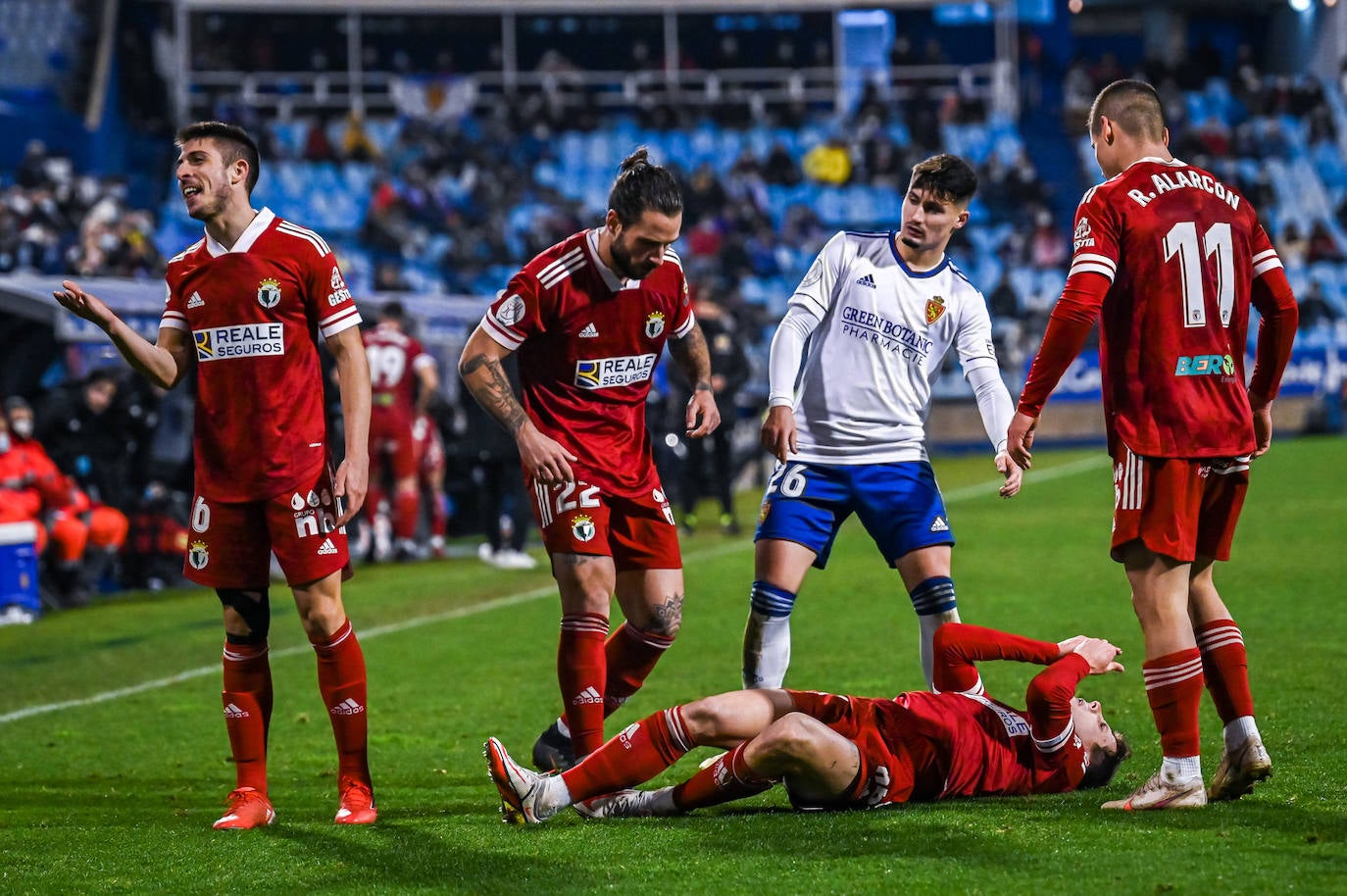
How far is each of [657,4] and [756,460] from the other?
17.0 m

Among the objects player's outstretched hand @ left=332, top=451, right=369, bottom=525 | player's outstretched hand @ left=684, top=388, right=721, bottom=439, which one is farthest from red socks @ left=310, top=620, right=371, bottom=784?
player's outstretched hand @ left=684, top=388, right=721, bottom=439

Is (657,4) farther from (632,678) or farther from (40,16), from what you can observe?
(632,678)

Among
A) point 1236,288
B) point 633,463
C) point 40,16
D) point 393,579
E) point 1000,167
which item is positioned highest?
point 40,16

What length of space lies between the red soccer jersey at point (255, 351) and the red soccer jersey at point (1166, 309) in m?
2.42

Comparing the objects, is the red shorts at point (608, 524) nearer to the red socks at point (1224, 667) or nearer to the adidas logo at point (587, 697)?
the adidas logo at point (587, 697)

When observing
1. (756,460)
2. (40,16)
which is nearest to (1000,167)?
(756,460)

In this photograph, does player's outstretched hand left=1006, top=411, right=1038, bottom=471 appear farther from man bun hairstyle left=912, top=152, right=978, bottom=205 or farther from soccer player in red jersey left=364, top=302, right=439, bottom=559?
soccer player in red jersey left=364, top=302, right=439, bottom=559

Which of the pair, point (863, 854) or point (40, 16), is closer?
point (863, 854)

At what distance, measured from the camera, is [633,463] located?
620 centimetres

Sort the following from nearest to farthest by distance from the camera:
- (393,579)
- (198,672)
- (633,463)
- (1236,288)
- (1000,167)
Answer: (1236,288)
(633,463)
(198,672)
(393,579)
(1000,167)

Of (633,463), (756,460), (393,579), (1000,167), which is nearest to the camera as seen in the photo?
(633,463)

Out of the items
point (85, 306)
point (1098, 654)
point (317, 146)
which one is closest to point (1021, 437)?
point (1098, 654)

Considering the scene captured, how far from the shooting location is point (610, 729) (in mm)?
7730

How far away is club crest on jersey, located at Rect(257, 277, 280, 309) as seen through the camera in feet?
18.5
